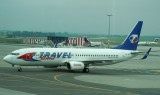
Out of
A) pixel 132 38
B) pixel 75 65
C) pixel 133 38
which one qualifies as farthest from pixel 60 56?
pixel 133 38

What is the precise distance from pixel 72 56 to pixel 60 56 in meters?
2.26

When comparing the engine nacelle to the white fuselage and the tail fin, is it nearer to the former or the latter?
the white fuselage

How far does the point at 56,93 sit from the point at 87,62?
21.9 meters

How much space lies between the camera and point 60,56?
4572 centimetres

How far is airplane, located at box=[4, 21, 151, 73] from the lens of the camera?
143ft

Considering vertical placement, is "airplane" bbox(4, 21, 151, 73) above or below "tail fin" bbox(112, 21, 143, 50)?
below

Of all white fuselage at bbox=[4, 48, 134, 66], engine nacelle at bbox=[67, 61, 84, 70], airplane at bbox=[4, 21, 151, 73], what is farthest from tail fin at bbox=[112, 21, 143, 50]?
engine nacelle at bbox=[67, 61, 84, 70]

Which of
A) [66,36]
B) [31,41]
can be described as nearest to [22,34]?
[31,41]

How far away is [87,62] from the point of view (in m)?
47.0

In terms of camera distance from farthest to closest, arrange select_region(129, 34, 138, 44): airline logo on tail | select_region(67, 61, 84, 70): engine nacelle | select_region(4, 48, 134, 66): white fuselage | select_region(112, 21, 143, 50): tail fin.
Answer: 1. select_region(129, 34, 138, 44): airline logo on tail
2. select_region(112, 21, 143, 50): tail fin
3. select_region(67, 61, 84, 70): engine nacelle
4. select_region(4, 48, 134, 66): white fuselage

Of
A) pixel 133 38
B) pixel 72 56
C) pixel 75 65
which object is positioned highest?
pixel 133 38

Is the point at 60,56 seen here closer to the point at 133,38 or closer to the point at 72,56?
the point at 72,56

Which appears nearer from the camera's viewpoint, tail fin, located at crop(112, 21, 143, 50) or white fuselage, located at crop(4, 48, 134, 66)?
white fuselage, located at crop(4, 48, 134, 66)

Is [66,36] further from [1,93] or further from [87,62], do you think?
[1,93]
